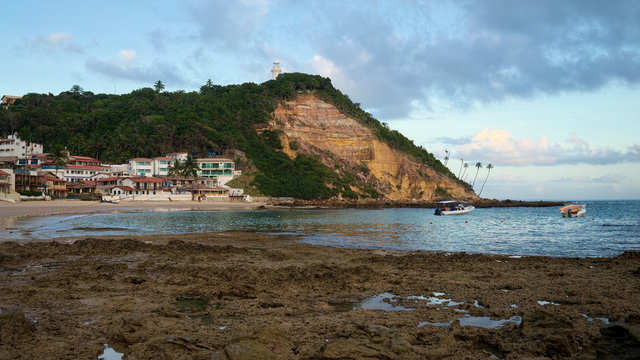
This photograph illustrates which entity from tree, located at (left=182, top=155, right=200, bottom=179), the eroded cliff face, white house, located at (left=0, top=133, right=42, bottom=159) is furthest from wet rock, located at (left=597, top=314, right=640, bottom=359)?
white house, located at (left=0, top=133, right=42, bottom=159)

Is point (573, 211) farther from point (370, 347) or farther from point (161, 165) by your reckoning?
point (161, 165)

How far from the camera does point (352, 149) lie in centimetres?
10919

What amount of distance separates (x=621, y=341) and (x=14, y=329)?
9.77 meters

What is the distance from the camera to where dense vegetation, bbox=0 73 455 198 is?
3755 inches

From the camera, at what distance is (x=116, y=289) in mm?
11180

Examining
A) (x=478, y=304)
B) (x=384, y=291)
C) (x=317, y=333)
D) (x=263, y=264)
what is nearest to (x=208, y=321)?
(x=317, y=333)

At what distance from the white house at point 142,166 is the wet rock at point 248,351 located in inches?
3567

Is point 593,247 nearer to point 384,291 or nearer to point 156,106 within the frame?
point 384,291

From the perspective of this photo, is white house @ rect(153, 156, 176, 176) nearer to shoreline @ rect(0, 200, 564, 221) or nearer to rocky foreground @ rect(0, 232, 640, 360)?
shoreline @ rect(0, 200, 564, 221)

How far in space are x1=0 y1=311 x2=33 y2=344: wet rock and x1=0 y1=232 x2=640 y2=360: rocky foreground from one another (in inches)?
0.7

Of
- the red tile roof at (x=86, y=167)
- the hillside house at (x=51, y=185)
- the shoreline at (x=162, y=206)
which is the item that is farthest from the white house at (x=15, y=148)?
the shoreline at (x=162, y=206)

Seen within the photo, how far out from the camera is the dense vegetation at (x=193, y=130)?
313ft

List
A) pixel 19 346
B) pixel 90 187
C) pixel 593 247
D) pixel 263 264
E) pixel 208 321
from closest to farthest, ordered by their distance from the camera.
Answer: pixel 19 346, pixel 208 321, pixel 263 264, pixel 593 247, pixel 90 187

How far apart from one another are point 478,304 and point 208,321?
649 cm
